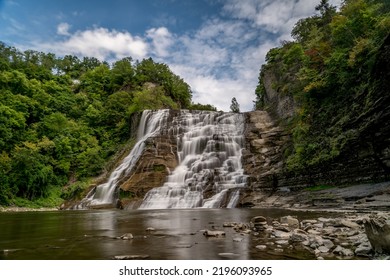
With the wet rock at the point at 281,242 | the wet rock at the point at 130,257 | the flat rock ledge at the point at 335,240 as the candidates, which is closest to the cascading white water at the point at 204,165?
the flat rock ledge at the point at 335,240

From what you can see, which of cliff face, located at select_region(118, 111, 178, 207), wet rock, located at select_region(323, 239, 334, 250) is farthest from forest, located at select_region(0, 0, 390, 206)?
wet rock, located at select_region(323, 239, 334, 250)

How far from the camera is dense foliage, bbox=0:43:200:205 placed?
2983cm

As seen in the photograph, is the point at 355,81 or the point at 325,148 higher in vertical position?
the point at 355,81

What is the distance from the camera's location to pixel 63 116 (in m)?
42.3

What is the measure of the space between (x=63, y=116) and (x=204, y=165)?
87.0 ft

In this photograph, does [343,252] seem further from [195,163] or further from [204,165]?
[195,163]

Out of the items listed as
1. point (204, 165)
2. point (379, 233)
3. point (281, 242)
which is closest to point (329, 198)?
point (281, 242)

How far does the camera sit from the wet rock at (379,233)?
4137mm

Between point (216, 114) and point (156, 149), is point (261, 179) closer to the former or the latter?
point (156, 149)

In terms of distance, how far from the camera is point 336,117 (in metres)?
18.8

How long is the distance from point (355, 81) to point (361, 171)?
6.26 m

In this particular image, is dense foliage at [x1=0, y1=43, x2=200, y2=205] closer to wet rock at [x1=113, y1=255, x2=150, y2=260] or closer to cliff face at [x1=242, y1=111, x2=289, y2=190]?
cliff face at [x1=242, y1=111, x2=289, y2=190]

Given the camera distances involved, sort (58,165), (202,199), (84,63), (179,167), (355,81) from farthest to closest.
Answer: (84,63) < (58,165) < (179,167) < (202,199) < (355,81)
